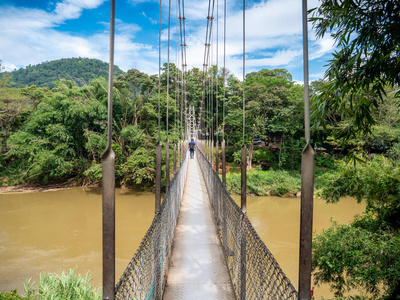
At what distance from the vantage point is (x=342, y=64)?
1967 millimetres

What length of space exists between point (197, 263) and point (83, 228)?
295 inches

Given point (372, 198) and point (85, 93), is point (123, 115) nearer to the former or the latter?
point (85, 93)

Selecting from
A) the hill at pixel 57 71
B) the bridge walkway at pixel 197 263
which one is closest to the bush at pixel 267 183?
the bridge walkway at pixel 197 263

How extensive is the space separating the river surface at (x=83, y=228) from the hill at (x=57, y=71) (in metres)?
15.8

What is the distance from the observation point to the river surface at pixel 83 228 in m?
6.07

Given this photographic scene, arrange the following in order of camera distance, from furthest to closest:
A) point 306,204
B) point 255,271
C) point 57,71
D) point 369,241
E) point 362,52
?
point 57,71
point 369,241
point 362,52
point 255,271
point 306,204

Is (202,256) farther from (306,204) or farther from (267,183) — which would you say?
(267,183)

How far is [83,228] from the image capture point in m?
8.34

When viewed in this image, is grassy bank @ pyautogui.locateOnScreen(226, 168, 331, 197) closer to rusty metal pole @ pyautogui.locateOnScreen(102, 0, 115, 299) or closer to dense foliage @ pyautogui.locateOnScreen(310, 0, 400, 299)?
dense foliage @ pyautogui.locateOnScreen(310, 0, 400, 299)

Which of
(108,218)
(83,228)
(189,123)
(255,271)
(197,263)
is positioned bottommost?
(83,228)

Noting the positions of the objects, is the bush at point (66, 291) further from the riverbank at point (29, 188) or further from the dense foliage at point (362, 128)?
the riverbank at point (29, 188)

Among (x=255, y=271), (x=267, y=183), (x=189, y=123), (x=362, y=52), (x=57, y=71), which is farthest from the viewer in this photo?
(x=57, y=71)

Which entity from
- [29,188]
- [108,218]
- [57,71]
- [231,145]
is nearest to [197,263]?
[108,218]

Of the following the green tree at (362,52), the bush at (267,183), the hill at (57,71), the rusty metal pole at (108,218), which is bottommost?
the bush at (267,183)
